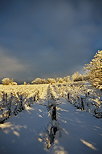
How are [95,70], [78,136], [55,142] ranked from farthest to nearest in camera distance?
[95,70], [78,136], [55,142]

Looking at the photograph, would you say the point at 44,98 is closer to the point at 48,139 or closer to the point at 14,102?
the point at 14,102

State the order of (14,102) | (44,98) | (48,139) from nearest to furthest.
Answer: (48,139) → (14,102) → (44,98)

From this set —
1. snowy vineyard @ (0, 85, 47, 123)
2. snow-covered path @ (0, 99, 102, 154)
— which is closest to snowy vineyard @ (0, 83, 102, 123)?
snowy vineyard @ (0, 85, 47, 123)

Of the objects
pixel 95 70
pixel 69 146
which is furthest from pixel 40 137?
pixel 95 70

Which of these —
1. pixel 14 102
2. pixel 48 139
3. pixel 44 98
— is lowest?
pixel 48 139

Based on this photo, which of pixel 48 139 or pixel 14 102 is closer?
pixel 48 139

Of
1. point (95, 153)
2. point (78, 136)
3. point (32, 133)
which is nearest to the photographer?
point (95, 153)

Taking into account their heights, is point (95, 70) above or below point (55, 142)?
above

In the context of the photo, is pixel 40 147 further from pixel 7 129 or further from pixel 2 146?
pixel 7 129

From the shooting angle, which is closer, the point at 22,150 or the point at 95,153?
the point at 95,153

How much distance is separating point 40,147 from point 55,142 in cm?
52

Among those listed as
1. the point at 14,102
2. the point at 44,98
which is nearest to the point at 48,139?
the point at 14,102

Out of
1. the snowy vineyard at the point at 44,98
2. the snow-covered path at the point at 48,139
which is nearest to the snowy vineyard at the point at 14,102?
the snowy vineyard at the point at 44,98

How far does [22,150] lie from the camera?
378 centimetres
